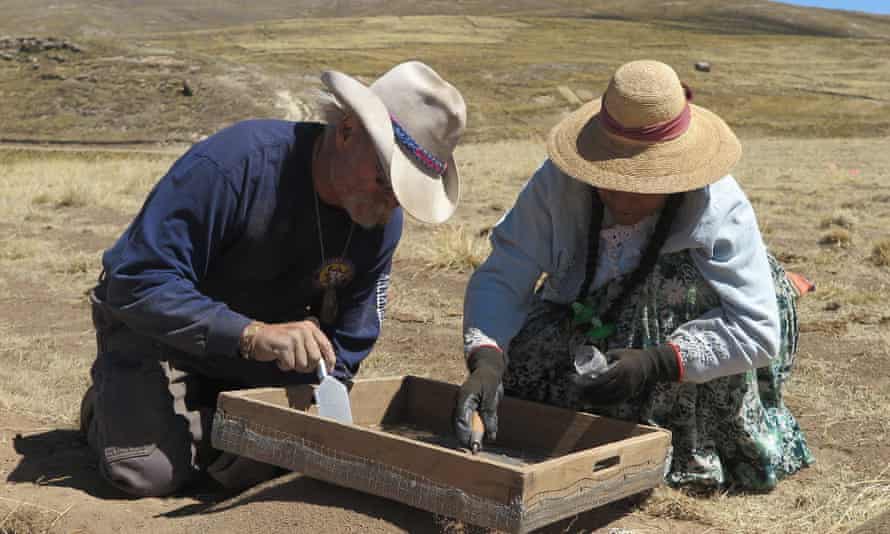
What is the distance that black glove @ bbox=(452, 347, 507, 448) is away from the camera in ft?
10.3

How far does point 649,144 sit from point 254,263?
1269 millimetres

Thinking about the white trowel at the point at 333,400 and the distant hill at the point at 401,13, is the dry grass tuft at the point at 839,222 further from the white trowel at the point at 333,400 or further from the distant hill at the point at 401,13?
the distant hill at the point at 401,13

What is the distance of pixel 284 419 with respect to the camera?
3102 mm

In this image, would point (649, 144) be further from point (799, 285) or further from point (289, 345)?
point (289, 345)

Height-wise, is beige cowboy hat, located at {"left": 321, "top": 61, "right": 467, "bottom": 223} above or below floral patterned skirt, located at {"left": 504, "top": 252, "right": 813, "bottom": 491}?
above

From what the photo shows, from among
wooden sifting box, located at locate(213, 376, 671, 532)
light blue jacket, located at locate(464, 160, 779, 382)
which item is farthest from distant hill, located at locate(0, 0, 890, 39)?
wooden sifting box, located at locate(213, 376, 671, 532)

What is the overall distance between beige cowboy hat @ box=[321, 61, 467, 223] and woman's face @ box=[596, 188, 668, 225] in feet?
1.83

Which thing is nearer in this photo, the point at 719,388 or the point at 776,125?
the point at 719,388

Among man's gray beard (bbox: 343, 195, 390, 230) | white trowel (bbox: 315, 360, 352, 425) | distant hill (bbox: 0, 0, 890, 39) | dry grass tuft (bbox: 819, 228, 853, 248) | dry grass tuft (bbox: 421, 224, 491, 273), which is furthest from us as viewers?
distant hill (bbox: 0, 0, 890, 39)

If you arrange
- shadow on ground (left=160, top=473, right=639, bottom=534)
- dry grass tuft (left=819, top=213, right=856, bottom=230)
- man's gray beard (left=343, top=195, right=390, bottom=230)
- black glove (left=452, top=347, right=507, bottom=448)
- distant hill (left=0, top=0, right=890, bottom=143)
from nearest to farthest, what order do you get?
shadow on ground (left=160, top=473, right=639, bottom=534) < black glove (left=452, top=347, right=507, bottom=448) < man's gray beard (left=343, top=195, right=390, bottom=230) < dry grass tuft (left=819, top=213, right=856, bottom=230) < distant hill (left=0, top=0, right=890, bottom=143)

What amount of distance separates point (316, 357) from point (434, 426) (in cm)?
75

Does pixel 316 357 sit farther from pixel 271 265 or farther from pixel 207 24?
pixel 207 24

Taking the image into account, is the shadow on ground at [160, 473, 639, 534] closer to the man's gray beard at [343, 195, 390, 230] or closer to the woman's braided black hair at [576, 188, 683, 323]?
the woman's braided black hair at [576, 188, 683, 323]

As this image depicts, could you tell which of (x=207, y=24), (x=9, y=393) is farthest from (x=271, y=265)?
(x=207, y=24)
